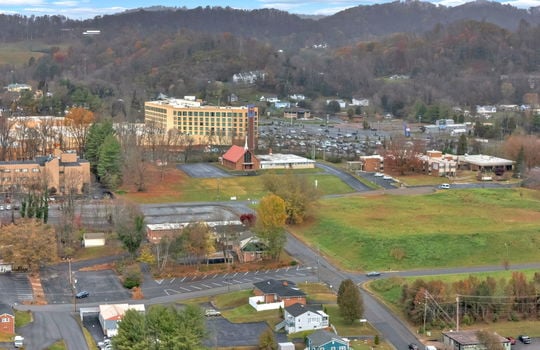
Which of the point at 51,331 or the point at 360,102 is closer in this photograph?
the point at 51,331

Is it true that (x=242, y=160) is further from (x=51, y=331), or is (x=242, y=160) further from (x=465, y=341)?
(x=465, y=341)

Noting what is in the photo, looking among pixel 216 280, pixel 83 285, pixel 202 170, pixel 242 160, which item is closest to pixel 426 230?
pixel 216 280

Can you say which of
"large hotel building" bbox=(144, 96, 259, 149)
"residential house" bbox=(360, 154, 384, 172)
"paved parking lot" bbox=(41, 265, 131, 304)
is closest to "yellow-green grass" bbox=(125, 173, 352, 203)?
"residential house" bbox=(360, 154, 384, 172)

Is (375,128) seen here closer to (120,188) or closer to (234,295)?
(120,188)

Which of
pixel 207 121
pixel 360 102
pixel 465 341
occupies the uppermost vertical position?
pixel 207 121

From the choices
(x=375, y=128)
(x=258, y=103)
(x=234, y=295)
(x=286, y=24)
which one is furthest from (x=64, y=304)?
(x=286, y=24)

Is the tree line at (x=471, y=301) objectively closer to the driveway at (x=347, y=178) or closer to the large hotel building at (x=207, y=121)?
the driveway at (x=347, y=178)

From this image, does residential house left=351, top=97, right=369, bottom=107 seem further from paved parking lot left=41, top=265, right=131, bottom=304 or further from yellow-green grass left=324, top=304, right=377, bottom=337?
yellow-green grass left=324, top=304, right=377, bottom=337
